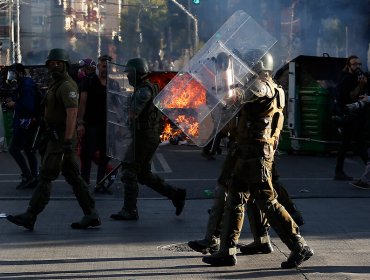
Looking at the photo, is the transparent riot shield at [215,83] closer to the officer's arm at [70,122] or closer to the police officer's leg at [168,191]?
the officer's arm at [70,122]

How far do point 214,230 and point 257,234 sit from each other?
0.36 meters

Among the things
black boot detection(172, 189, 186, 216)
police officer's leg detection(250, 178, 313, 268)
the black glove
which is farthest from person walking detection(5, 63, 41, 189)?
police officer's leg detection(250, 178, 313, 268)

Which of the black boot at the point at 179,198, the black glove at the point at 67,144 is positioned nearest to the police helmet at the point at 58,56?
the black glove at the point at 67,144

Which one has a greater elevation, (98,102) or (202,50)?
(202,50)

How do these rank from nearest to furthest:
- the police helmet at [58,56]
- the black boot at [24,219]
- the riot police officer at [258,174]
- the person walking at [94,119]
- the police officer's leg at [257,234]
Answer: the riot police officer at [258,174], the police officer's leg at [257,234], the black boot at [24,219], the police helmet at [58,56], the person walking at [94,119]

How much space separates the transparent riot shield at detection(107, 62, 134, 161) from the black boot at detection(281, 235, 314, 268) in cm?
282

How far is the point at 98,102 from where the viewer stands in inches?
485

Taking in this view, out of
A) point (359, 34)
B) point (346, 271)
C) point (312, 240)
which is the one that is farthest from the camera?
point (359, 34)

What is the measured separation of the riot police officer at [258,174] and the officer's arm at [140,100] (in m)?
2.36

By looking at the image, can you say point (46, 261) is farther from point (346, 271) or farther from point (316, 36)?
point (316, 36)

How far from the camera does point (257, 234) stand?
8.45 meters

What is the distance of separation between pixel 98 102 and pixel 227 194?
446 cm

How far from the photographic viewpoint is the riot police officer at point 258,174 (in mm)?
7746

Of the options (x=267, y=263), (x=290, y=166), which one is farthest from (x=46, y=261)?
(x=290, y=166)
